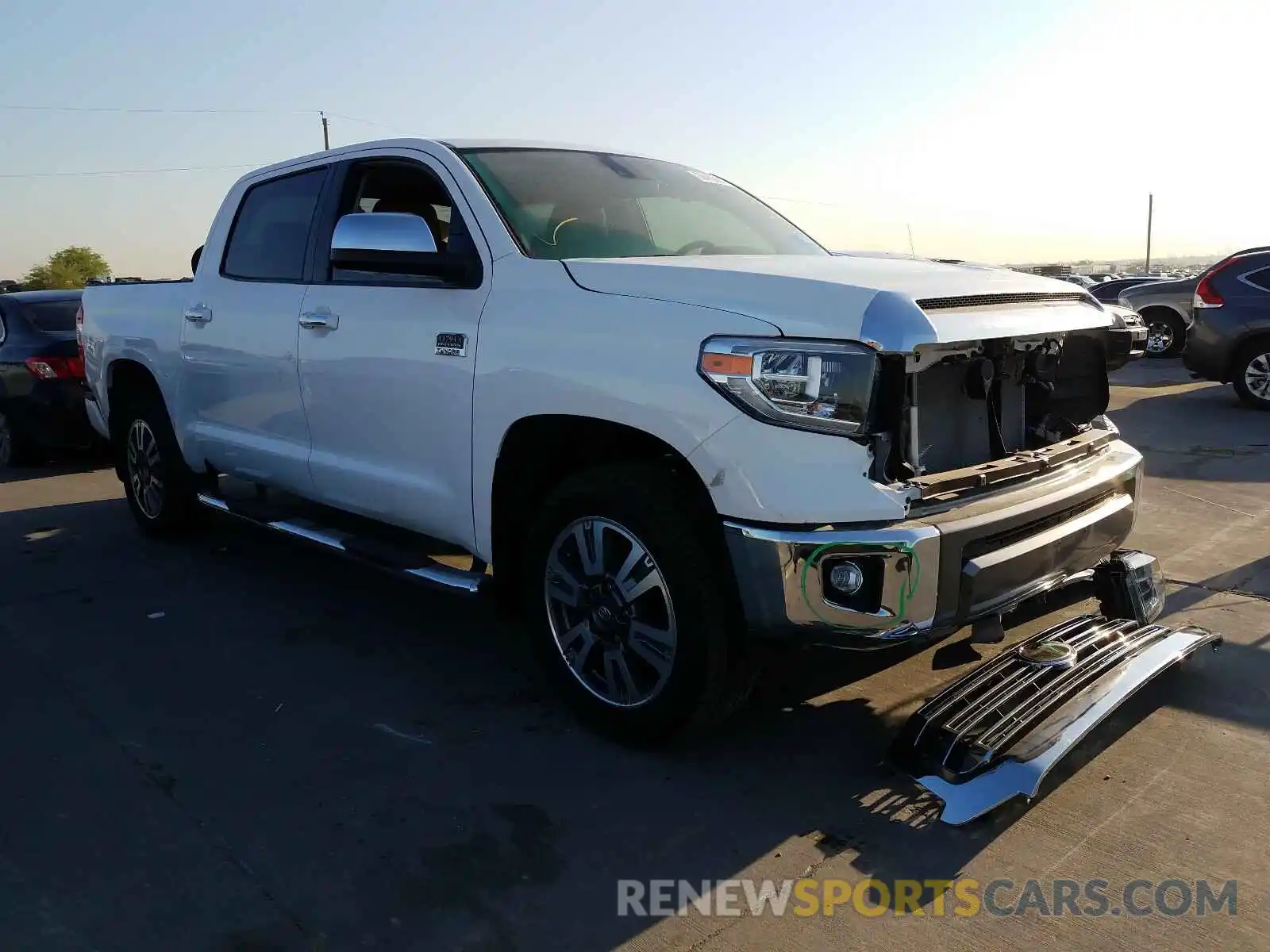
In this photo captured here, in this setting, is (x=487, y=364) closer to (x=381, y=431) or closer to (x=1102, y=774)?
(x=381, y=431)

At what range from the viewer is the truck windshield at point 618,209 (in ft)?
12.6

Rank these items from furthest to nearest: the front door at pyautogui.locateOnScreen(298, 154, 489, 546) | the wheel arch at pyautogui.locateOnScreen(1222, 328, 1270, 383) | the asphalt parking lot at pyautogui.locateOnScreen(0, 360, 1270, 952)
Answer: the wheel arch at pyautogui.locateOnScreen(1222, 328, 1270, 383) < the front door at pyautogui.locateOnScreen(298, 154, 489, 546) < the asphalt parking lot at pyautogui.locateOnScreen(0, 360, 1270, 952)

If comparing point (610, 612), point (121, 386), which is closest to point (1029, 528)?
point (610, 612)

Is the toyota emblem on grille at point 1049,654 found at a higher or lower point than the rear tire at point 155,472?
lower

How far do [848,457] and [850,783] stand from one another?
1038 millimetres

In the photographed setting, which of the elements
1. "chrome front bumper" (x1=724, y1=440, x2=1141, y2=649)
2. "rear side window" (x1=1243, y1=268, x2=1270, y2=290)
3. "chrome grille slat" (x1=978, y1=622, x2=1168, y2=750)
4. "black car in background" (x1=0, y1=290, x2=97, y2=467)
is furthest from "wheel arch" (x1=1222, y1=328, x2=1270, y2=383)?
"black car in background" (x1=0, y1=290, x2=97, y2=467)

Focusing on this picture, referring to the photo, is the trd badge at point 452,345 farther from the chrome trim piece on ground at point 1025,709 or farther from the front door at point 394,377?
the chrome trim piece on ground at point 1025,709

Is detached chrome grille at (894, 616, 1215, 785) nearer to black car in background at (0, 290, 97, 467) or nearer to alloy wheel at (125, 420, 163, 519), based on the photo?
alloy wheel at (125, 420, 163, 519)

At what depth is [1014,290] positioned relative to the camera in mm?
3236

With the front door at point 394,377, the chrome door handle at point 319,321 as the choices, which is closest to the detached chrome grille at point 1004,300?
the front door at point 394,377

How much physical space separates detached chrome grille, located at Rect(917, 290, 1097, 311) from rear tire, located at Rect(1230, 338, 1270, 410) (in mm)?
8056

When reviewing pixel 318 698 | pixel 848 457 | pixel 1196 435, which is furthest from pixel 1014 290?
pixel 1196 435

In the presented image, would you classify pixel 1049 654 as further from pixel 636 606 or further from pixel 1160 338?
pixel 1160 338

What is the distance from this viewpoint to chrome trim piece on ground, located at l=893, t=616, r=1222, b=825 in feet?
9.47
